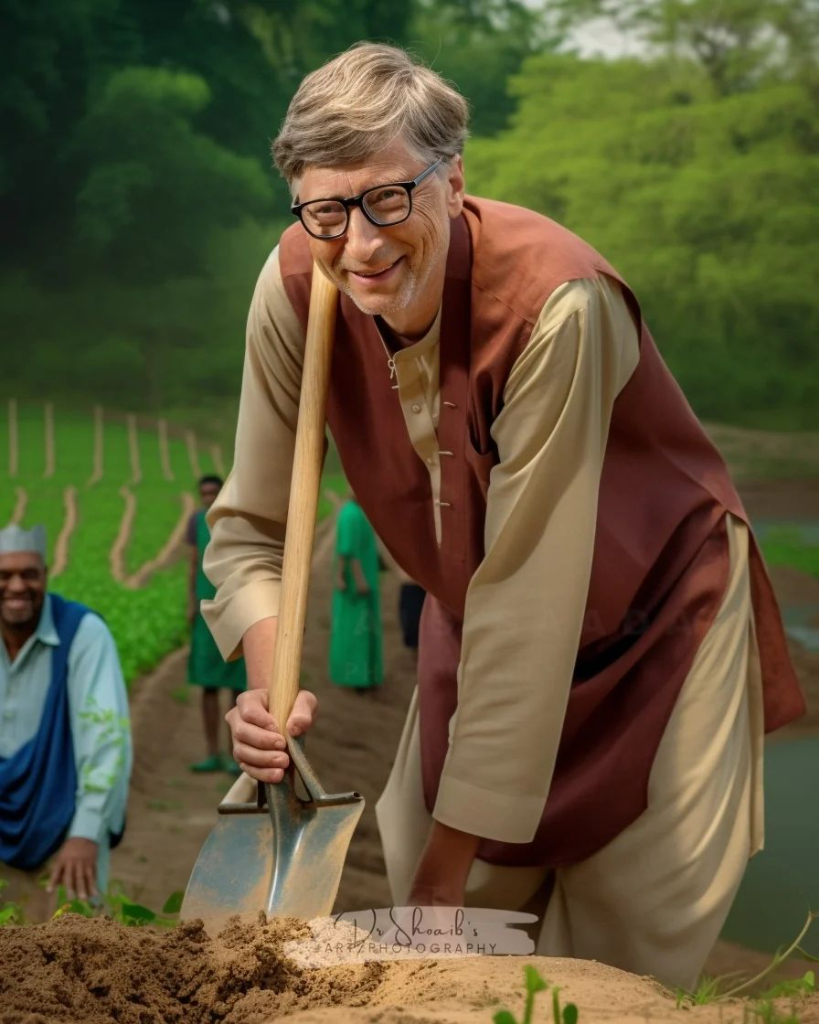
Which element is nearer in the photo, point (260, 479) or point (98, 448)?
point (260, 479)

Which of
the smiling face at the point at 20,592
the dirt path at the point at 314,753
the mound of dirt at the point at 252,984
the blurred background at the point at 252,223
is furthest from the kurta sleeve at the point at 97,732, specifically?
the blurred background at the point at 252,223

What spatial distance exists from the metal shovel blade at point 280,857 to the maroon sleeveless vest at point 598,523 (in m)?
0.43

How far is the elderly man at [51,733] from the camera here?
4.29 metres

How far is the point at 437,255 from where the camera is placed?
2.14 metres

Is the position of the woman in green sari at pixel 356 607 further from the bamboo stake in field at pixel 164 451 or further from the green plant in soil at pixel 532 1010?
the green plant in soil at pixel 532 1010

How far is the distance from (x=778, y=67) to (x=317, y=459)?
7.48 metres

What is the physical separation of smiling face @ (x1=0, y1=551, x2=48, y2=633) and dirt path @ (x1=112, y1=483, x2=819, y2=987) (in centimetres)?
200

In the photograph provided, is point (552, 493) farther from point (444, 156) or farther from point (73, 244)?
point (73, 244)

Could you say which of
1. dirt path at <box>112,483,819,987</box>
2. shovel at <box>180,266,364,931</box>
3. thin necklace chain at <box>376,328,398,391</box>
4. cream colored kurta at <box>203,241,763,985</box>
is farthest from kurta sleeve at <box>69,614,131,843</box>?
thin necklace chain at <box>376,328,398,391</box>

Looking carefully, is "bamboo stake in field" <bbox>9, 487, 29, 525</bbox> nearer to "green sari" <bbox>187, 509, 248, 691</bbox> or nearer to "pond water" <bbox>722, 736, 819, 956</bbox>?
"green sari" <bbox>187, 509, 248, 691</bbox>

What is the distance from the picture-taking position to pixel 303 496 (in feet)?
7.33

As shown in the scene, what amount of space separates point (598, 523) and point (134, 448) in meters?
6.36

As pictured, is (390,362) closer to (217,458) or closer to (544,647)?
(544,647)

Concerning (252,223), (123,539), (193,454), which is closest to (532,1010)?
(123,539)
